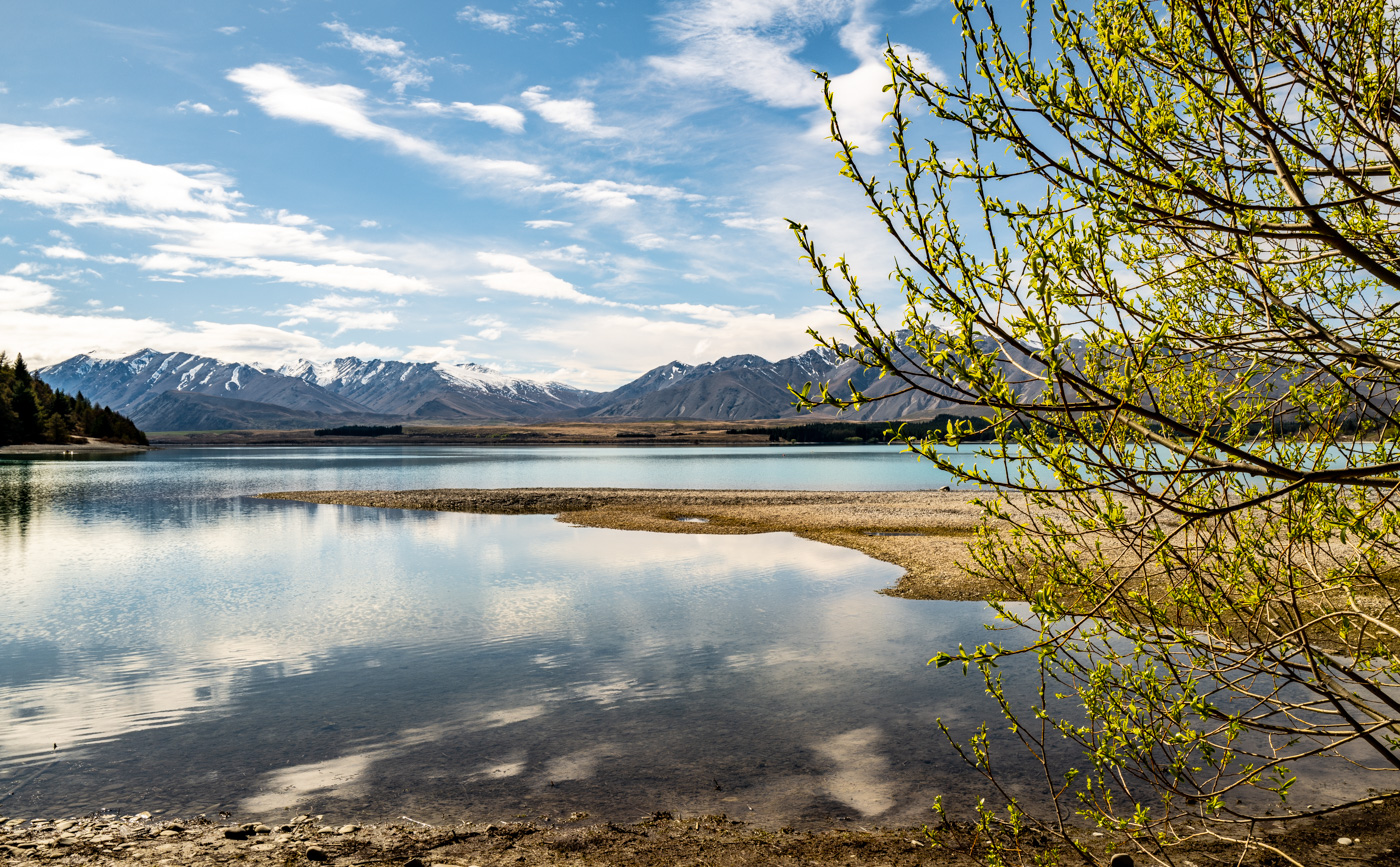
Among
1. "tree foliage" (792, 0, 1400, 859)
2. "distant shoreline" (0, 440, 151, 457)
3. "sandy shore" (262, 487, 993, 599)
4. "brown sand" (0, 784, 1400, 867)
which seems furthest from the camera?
"distant shoreline" (0, 440, 151, 457)

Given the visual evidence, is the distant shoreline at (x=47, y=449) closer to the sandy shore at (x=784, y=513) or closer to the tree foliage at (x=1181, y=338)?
the sandy shore at (x=784, y=513)

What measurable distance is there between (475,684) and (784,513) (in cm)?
4718

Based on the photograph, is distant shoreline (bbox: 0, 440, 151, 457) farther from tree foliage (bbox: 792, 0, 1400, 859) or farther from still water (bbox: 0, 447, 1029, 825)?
tree foliage (bbox: 792, 0, 1400, 859)

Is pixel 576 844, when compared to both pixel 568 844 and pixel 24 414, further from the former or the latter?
pixel 24 414

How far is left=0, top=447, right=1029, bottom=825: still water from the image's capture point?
48.5ft

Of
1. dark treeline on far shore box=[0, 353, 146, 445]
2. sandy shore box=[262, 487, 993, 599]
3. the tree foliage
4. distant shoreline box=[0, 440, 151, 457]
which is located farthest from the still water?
dark treeline on far shore box=[0, 353, 146, 445]

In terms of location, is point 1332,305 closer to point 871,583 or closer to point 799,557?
point 871,583

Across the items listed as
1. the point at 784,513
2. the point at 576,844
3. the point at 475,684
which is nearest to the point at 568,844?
the point at 576,844

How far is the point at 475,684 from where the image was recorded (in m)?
21.8

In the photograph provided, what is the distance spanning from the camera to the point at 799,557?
150 feet

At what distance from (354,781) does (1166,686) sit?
14.3 metres

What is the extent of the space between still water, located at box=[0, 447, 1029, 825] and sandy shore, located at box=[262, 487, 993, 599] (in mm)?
3059

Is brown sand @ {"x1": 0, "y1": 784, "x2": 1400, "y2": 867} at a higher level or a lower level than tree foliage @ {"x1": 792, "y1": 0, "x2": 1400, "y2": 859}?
lower

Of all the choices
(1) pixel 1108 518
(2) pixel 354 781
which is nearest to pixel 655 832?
(2) pixel 354 781
